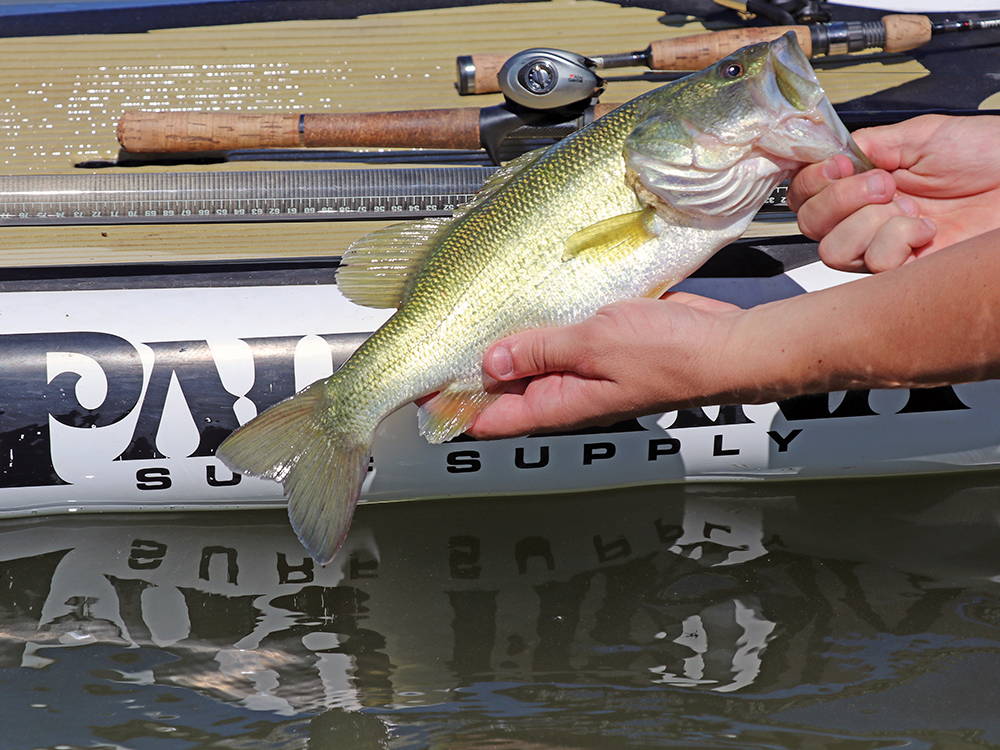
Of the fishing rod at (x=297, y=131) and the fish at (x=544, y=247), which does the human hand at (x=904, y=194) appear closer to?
the fish at (x=544, y=247)

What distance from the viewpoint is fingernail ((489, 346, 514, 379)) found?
2785 millimetres

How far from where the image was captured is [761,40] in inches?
195

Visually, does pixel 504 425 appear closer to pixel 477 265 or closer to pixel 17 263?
pixel 477 265

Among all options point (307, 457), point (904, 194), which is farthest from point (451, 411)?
point (904, 194)

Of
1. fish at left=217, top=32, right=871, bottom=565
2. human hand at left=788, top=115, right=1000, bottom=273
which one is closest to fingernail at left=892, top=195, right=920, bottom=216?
human hand at left=788, top=115, right=1000, bottom=273

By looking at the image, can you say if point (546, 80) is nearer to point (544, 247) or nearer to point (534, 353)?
point (544, 247)

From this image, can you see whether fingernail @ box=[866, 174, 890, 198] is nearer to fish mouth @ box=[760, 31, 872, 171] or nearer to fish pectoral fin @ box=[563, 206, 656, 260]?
fish mouth @ box=[760, 31, 872, 171]

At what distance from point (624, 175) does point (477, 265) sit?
17.0 inches

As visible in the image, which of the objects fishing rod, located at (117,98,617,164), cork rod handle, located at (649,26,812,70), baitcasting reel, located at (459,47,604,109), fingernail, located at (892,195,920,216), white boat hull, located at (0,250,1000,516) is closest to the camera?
fingernail, located at (892,195,920,216)

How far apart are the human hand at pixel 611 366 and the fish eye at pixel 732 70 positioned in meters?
0.58

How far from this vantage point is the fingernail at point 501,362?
2785 millimetres

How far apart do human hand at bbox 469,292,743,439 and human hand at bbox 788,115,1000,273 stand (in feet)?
1.68

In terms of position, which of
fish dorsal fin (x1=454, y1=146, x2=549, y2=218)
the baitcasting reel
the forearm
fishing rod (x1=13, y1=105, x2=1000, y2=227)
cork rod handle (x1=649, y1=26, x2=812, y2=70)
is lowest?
the forearm

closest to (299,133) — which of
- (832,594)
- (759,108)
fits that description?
(759,108)
